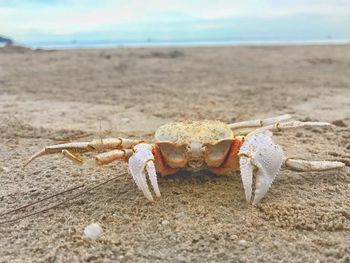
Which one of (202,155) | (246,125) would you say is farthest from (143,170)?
(246,125)

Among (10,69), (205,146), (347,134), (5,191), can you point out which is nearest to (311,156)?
(347,134)

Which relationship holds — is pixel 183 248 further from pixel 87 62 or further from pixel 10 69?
pixel 87 62

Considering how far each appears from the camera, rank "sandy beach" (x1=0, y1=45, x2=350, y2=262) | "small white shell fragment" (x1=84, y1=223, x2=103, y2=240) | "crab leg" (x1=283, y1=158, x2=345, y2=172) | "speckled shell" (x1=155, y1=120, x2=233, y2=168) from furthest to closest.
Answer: "crab leg" (x1=283, y1=158, x2=345, y2=172)
"speckled shell" (x1=155, y1=120, x2=233, y2=168)
"small white shell fragment" (x1=84, y1=223, x2=103, y2=240)
"sandy beach" (x1=0, y1=45, x2=350, y2=262)

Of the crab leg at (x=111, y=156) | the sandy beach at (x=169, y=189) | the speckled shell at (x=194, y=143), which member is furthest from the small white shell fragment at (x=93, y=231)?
the speckled shell at (x=194, y=143)

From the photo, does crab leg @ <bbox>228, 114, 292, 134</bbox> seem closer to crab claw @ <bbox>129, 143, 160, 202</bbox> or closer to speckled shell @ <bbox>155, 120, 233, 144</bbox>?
speckled shell @ <bbox>155, 120, 233, 144</bbox>

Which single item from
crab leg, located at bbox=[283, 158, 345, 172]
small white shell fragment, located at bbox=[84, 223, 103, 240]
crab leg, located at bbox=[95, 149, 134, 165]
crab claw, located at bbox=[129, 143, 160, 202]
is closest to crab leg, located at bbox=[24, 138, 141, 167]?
crab leg, located at bbox=[95, 149, 134, 165]

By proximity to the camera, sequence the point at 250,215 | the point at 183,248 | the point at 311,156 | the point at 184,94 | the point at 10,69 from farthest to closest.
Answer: the point at 10,69 < the point at 184,94 < the point at 311,156 < the point at 250,215 < the point at 183,248
